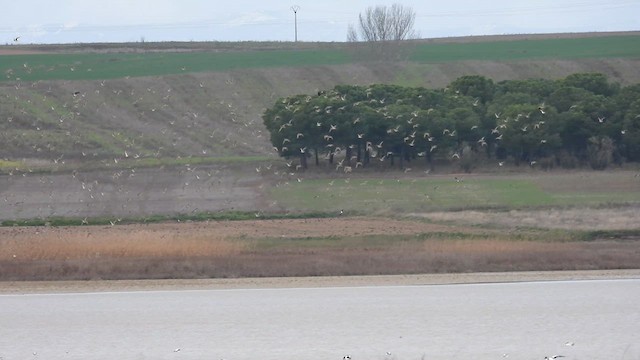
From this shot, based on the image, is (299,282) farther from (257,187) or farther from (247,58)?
(247,58)

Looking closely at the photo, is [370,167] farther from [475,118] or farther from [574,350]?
[574,350]

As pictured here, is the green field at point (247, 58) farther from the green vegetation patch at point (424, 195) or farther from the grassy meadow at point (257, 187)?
the green vegetation patch at point (424, 195)

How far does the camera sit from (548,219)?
2681 cm

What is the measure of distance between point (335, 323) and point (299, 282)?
155 inches

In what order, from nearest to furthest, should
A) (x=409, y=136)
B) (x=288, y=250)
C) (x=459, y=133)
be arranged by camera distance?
(x=288, y=250)
(x=409, y=136)
(x=459, y=133)

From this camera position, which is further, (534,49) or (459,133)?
(534,49)

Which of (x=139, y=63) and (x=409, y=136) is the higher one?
(x=139, y=63)

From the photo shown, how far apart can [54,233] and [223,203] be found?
708cm

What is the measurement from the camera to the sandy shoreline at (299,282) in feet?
48.9

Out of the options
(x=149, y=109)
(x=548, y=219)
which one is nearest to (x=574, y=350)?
(x=548, y=219)

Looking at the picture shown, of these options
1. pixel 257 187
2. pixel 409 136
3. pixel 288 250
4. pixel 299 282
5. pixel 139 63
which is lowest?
pixel 257 187

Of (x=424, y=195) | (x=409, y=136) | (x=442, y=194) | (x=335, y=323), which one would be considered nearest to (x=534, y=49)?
(x=409, y=136)

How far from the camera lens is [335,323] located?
11539 millimetres

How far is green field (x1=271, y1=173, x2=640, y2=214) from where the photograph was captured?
97.2 ft
